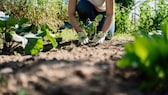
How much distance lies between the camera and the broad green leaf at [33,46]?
399cm

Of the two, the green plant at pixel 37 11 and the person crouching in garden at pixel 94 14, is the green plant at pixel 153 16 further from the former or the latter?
the person crouching in garden at pixel 94 14

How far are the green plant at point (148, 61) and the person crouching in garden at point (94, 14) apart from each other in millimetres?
2631

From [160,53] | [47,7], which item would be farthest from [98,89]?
[47,7]

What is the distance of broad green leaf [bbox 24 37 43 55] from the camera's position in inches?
157

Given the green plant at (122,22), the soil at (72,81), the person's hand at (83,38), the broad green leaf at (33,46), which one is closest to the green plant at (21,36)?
the broad green leaf at (33,46)

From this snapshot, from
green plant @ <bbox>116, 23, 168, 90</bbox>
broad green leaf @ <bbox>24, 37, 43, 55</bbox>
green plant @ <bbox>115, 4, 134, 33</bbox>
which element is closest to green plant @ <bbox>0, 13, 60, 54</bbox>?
broad green leaf @ <bbox>24, 37, 43, 55</bbox>

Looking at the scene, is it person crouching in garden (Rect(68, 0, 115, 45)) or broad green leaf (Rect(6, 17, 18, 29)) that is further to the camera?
person crouching in garden (Rect(68, 0, 115, 45))

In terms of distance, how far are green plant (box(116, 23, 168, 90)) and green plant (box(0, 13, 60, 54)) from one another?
7.93 ft

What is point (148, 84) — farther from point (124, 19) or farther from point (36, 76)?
point (124, 19)

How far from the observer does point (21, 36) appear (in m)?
4.14

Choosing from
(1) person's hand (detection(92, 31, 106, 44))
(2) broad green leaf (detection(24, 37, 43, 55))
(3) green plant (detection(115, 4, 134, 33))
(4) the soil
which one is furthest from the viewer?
(3) green plant (detection(115, 4, 134, 33))

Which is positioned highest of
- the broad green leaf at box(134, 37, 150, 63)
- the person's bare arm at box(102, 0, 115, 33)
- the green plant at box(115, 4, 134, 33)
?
the broad green leaf at box(134, 37, 150, 63)

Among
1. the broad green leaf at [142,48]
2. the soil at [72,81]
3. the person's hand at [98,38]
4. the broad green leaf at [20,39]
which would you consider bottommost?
the person's hand at [98,38]

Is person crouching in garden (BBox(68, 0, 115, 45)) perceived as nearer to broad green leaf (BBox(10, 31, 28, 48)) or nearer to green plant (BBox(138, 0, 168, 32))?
broad green leaf (BBox(10, 31, 28, 48))
